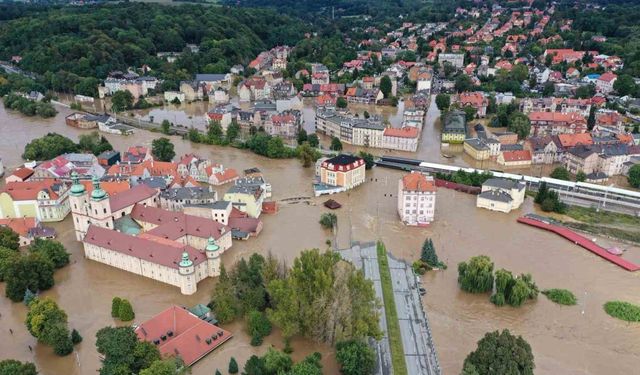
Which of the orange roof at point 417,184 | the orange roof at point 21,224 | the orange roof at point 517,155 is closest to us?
the orange roof at point 21,224

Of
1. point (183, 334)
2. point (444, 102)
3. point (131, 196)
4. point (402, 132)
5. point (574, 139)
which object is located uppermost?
point (444, 102)

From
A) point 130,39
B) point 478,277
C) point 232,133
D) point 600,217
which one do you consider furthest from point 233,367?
point 130,39

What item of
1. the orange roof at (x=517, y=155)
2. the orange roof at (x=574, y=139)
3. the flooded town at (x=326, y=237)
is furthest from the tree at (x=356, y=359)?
the orange roof at (x=574, y=139)

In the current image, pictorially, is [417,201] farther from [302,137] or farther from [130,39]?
[130,39]

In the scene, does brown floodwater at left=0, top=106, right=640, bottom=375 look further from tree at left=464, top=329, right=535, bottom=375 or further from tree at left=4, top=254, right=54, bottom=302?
tree at left=464, top=329, right=535, bottom=375

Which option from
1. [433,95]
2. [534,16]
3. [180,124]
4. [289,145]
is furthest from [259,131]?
[534,16]

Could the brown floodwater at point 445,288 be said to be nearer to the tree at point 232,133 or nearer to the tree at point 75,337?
the tree at point 75,337

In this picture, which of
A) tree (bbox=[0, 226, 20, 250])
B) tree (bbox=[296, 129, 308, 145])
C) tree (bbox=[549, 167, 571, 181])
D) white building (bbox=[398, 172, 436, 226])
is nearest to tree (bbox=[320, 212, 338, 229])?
white building (bbox=[398, 172, 436, 226])
